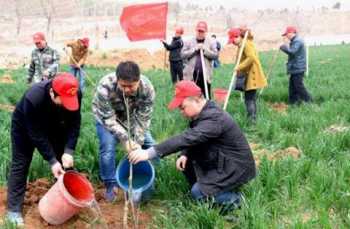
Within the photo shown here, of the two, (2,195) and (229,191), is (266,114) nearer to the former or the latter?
(229,191)

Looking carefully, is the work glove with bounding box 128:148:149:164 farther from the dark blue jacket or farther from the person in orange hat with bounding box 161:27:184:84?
the person in orange hat with bounding box 161:27:184:84

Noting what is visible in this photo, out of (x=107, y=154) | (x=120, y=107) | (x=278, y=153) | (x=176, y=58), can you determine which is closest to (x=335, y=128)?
(x=278, y=153)

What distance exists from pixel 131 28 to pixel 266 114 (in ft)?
11.2

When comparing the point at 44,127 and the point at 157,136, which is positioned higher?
the point at 44,127

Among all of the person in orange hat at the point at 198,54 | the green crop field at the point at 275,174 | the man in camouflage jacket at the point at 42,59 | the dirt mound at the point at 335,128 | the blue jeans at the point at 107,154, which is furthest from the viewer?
the man in camouflage jacket at the point at 42,59

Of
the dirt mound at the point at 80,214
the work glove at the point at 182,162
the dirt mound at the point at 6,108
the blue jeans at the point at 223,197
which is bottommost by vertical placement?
the dirt mound at the point at 6,108

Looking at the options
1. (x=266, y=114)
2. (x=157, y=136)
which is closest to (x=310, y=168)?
(x=157, y=136)

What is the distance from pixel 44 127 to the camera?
4422mm

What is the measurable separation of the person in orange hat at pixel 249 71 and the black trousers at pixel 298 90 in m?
1.96

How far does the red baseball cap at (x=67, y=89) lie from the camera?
3951 mm

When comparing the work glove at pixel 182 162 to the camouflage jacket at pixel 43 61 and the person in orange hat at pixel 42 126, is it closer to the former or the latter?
the person in orange hat at pixel 42 126

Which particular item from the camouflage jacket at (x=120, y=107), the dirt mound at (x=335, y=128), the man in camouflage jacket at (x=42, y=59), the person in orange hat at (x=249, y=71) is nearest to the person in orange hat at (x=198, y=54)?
the person in orange hat at (x=249, y=71)

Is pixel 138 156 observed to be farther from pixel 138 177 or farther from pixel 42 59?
pixel 42 59

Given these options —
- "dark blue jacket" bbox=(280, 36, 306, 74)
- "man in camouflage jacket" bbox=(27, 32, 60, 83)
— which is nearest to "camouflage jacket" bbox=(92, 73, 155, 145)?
"man in camouflage jacket" bbox=(27, 32, 60, 83)
